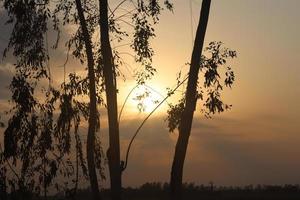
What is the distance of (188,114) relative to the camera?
16.6m

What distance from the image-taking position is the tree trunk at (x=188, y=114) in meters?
16.2

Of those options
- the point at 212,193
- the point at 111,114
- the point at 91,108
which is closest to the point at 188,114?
the point at 111,114

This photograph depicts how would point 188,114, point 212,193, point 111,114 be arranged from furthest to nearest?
1. point 212,193
2. point 111,114
3. point 188,114

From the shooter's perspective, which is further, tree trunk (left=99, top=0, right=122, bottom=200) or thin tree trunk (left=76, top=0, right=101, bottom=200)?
thin tree trunk (left=76, top=0, right=101, bottom=200)

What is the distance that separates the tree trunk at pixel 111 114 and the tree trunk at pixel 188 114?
2.36 metres

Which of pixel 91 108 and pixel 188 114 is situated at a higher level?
pixel 91 108

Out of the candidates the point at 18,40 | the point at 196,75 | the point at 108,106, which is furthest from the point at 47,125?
the point at 196,75

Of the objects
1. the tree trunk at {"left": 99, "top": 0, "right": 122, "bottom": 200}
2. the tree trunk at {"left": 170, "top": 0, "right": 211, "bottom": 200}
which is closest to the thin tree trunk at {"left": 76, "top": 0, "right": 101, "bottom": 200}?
the tree trunk at {"left": 99, "top": 0, "right": 122, "bottom": 200}

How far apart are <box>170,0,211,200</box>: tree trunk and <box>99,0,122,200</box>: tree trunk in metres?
2.36

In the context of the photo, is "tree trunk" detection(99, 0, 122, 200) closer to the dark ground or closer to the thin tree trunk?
the thin tree trunk

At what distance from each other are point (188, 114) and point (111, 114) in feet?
8.93

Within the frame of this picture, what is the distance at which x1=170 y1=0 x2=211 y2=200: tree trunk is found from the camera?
1616cm

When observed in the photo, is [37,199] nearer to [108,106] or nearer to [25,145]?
[25,145]

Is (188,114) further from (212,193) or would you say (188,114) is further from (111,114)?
(212,193)
